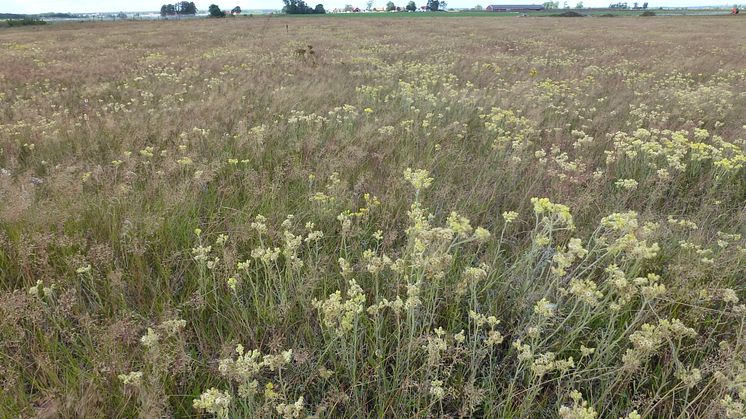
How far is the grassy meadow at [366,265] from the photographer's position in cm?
214

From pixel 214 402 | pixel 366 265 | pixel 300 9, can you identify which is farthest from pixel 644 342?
pixel 300 9

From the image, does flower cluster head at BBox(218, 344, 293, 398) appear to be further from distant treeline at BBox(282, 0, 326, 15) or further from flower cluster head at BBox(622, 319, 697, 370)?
distant treeline at BBox(282, 0, 326, 15)

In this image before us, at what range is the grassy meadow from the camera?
Result: 7.02ft

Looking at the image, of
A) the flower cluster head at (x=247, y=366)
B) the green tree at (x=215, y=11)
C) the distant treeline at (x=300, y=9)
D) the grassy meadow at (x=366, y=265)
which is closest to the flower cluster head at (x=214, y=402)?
the grassy meadow at (x=366, y=265)

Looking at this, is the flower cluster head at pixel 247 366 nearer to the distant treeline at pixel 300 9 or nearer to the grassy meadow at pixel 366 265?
the grassy meadow at pixel 366 265

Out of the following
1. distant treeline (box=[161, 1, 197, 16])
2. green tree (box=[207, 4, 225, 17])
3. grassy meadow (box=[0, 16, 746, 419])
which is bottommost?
grassy meadow (box=[0, 16, 746, 419])

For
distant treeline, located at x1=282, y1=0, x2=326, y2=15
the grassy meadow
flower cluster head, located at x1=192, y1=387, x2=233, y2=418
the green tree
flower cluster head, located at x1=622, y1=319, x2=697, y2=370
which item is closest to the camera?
flower cluster head, located at x1=192, y1=387, x2=233, y2=418

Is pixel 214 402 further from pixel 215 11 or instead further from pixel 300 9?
pixel 300 9

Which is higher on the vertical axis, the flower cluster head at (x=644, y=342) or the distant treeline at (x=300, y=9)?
the distant treeline at (x=300, y=9)

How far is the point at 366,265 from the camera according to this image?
2994 mm

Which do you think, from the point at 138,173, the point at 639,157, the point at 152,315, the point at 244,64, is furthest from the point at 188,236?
the point at 244,64

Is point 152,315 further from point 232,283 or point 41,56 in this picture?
point 41,56

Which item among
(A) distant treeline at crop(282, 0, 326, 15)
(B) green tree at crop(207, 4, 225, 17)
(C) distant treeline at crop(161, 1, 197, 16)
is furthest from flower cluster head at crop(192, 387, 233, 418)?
(C) distant treeline at crop(161, 1, 197, 16)

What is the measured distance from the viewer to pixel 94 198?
12.2ft
